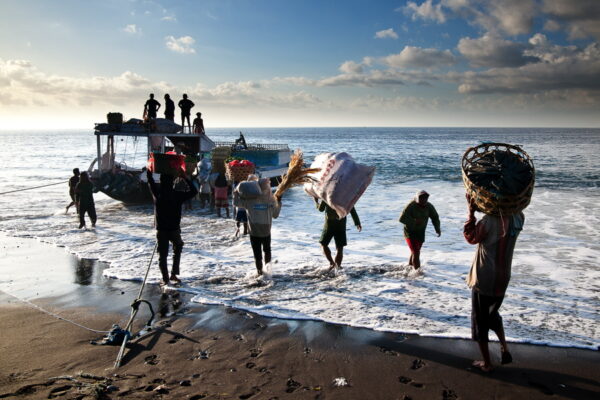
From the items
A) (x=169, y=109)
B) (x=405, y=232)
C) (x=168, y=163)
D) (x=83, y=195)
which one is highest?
(x=169, y=109)

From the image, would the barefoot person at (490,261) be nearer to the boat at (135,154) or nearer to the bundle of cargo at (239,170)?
the bundle of cargo at (239,170)

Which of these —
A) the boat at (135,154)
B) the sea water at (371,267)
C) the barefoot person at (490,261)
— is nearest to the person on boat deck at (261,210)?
the sea water at (371,267)

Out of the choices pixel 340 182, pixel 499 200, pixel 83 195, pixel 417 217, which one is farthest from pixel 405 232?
pixel 83 195

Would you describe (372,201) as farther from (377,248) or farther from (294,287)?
(294,287)

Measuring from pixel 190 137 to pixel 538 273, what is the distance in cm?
1382

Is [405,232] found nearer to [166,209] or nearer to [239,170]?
[239,170]

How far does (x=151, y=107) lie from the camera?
1589 centimetres

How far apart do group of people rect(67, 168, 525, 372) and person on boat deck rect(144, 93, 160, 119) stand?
4.59 metres

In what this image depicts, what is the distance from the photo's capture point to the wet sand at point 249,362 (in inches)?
141

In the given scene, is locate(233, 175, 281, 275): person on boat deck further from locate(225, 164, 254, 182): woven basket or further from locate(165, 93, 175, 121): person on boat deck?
locate(165, 93, 175, 121): person on boat deck

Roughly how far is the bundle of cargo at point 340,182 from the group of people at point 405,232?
1.72ft

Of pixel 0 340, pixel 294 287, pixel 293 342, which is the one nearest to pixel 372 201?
pixel 294 287

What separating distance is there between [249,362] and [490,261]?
2.47 meters

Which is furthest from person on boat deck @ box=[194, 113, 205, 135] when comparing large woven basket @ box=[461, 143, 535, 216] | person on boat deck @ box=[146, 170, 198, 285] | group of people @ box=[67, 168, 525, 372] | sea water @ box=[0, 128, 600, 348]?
large woven basket @ box=[461, 143, 535, 216]
